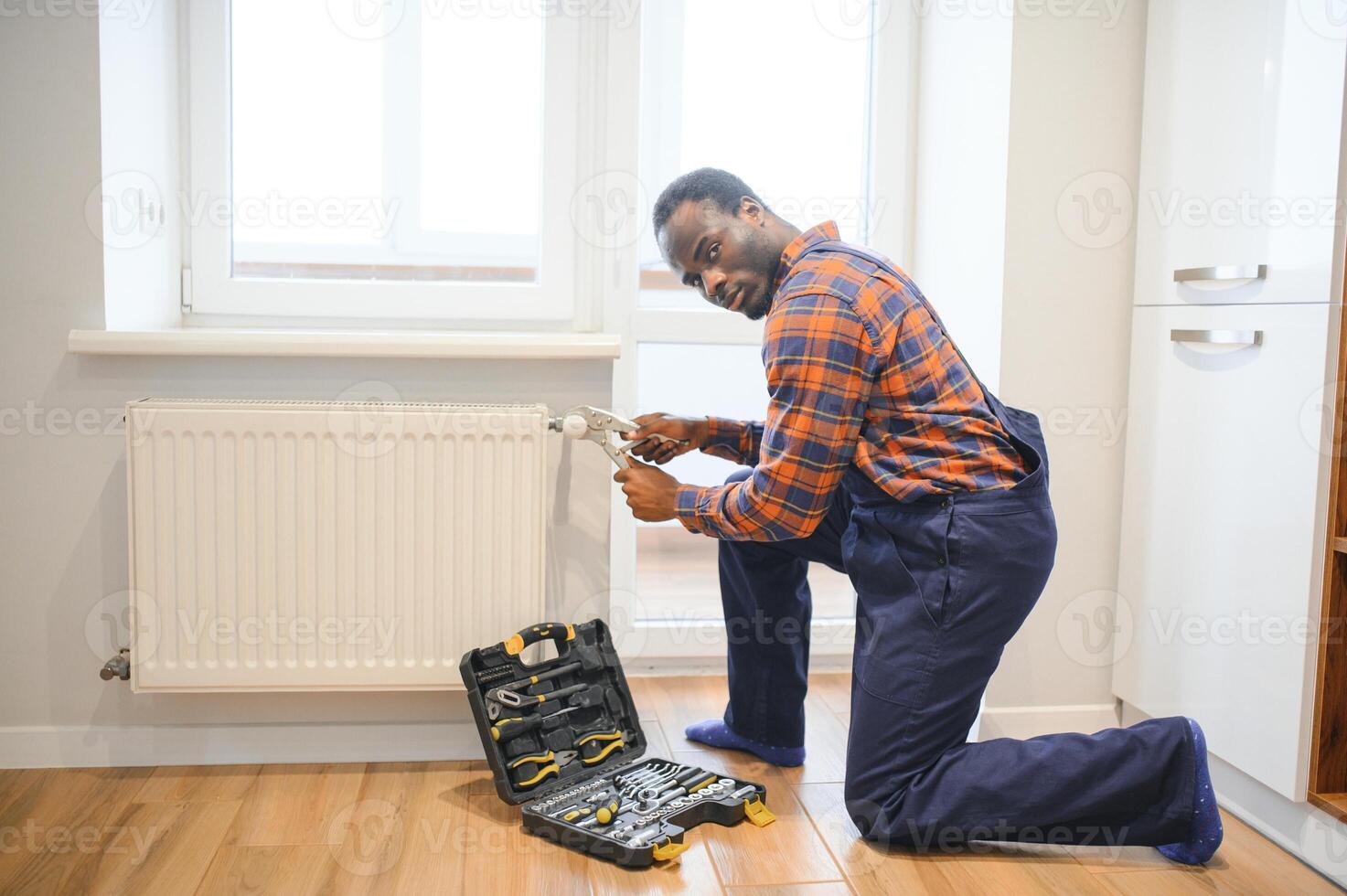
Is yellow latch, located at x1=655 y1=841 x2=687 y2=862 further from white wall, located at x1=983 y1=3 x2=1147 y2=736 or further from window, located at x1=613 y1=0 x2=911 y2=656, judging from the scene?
window, located at x1=613 y1=0 x2=911 y2=656

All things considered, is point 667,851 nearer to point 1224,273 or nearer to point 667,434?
point 667,434

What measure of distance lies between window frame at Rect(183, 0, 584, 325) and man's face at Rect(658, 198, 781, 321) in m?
0.69

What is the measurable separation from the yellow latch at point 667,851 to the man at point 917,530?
0.27 meters

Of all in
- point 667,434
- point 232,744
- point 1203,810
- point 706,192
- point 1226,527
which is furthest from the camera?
point 232,744

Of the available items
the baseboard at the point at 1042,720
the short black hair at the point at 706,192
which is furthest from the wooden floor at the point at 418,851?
the short black hair at the point at 706,192

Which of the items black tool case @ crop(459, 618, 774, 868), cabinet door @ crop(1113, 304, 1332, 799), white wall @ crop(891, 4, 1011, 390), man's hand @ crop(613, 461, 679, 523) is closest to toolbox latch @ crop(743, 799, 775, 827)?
black tool case @ crop(459, 618, 774, 868)

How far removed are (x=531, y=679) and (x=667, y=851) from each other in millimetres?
411

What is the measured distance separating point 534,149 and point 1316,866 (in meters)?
1.92

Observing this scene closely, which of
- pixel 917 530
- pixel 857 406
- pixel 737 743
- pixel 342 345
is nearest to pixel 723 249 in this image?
pixel 857 406

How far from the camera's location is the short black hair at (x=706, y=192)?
1712 millimetres

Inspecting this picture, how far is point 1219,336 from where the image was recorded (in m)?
1.82

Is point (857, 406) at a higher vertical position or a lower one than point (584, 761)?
higher

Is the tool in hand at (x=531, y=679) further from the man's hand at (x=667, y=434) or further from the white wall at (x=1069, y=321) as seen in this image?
the white wall at (x=1069, y=321)

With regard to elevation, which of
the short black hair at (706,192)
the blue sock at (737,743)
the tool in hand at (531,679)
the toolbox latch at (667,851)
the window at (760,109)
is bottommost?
the toolbox latch at (667,851)
